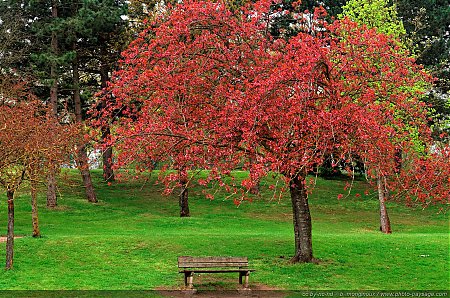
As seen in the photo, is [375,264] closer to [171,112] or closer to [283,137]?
[283,137]

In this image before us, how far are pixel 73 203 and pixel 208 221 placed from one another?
9.29 m

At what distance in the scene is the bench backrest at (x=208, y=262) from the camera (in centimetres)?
1452

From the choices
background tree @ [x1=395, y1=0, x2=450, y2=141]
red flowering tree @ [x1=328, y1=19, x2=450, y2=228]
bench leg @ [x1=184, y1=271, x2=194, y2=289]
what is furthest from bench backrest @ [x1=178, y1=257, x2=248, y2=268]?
background tree @ [x1=395, y1=0, x2=450, y2=141]

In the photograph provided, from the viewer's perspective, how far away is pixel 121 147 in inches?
621

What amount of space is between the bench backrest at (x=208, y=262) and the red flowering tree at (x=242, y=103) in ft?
5.79

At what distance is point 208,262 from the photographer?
14594mm

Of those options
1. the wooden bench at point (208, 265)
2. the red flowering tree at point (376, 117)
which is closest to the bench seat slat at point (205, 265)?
the wooden bench at point (208, 265)

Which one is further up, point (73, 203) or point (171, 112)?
point (171, 112)

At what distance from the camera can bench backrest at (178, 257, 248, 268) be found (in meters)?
14.5

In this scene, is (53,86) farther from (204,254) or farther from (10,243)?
(204,254)

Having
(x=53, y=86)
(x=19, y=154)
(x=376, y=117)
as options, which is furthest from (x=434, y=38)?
(x=19, y=154)

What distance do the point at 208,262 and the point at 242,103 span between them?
13.5 feet

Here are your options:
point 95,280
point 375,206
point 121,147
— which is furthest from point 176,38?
point 375,206

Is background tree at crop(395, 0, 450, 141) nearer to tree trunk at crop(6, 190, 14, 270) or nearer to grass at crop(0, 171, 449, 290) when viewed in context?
grass at crop(0, 171, 449, 290)
